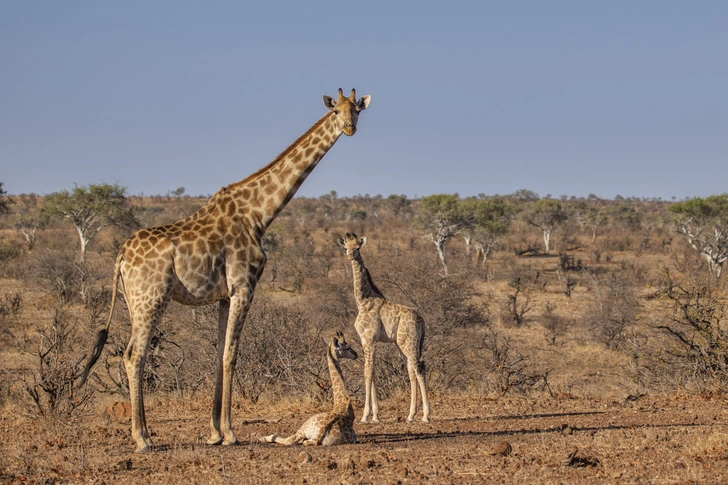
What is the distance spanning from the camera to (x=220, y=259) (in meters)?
8.52

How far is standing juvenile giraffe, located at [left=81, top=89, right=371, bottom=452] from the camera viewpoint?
26.8 ft

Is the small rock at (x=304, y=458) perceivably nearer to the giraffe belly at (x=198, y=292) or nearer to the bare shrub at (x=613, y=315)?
the giraffe belly at (x=198, y=292)

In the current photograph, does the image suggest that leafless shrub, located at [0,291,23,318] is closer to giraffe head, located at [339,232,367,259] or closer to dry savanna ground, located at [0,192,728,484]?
dry savanna ground, located at [0,192,728,484]

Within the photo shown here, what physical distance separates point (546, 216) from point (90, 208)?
32.8 metres

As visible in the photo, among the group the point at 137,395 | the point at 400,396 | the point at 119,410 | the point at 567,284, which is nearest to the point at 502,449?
the point at 137,395

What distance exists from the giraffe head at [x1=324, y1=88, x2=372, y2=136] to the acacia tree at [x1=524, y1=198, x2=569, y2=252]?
170 feet

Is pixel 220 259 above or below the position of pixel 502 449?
above

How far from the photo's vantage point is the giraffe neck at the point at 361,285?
10906 mm

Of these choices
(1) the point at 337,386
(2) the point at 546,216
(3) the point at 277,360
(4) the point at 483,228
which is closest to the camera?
(1) the point at 337,386

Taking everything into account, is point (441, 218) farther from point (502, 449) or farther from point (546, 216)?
point (502, 449)

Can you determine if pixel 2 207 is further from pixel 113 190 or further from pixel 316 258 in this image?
pixel 316 258

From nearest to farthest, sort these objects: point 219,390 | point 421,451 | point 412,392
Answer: point 421,451, point 219,390, point 412,392

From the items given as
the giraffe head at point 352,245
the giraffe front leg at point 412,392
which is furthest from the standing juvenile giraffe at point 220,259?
the giraffe front leg at point 412,392

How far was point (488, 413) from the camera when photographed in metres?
11.0
